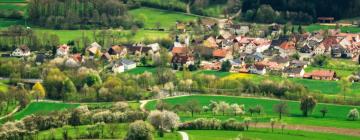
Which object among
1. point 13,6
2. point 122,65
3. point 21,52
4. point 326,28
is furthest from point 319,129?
point 13,6

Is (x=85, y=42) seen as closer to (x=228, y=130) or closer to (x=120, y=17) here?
(x=120, y=17)

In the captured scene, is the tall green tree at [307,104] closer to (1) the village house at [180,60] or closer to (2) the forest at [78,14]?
(1) the village house at [180,60]

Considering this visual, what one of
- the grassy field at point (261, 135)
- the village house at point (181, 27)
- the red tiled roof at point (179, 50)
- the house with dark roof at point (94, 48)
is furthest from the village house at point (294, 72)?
the village house at point (181, 27)

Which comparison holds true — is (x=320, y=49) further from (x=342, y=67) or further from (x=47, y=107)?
(x=47, y=107)

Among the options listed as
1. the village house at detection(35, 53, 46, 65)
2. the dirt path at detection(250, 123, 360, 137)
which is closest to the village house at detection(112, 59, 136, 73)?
the village house at detection(35, 53, 46, 65)

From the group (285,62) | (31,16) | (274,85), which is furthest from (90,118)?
(31,16)

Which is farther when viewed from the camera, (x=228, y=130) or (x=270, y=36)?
(x=270, y=36)
